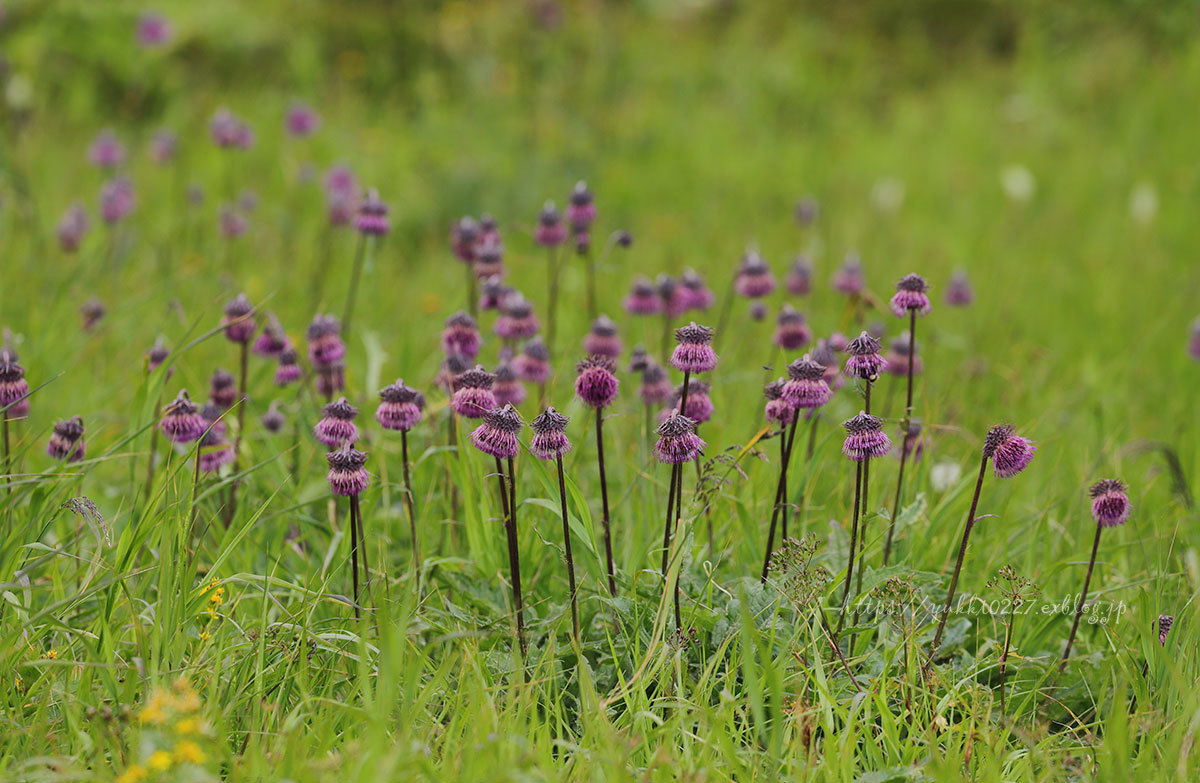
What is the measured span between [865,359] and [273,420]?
5.35 feet

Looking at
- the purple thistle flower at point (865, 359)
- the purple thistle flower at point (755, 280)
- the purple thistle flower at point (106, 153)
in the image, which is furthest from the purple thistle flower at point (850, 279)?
the purple thistle flower at point (106, 153)

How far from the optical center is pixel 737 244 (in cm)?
595

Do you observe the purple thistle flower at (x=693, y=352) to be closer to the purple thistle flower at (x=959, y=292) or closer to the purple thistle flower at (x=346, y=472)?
the purple thistle flower at (x=346, y=472)

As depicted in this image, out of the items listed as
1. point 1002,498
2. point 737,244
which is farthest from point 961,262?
point 1002,498

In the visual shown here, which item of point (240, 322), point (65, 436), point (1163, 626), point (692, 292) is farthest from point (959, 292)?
point (65, 436)

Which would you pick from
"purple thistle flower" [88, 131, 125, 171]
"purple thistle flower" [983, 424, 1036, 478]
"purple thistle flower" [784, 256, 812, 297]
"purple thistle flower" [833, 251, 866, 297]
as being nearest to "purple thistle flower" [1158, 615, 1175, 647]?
"purple thistle flower" [983, 424, 1036, 478]

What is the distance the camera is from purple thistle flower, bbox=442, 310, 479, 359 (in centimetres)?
268

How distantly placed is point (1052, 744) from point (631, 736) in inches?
33.3

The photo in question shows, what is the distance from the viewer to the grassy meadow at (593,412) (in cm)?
196

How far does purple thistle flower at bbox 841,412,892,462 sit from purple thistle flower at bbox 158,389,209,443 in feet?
4.64

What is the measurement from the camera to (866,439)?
205cm

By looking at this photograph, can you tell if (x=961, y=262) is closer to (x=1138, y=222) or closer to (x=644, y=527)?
(x=1138, y=222)

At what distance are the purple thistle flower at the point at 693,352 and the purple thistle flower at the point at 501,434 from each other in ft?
1.15

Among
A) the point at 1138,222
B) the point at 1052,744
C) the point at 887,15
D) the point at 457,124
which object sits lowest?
the point at 1052,744
